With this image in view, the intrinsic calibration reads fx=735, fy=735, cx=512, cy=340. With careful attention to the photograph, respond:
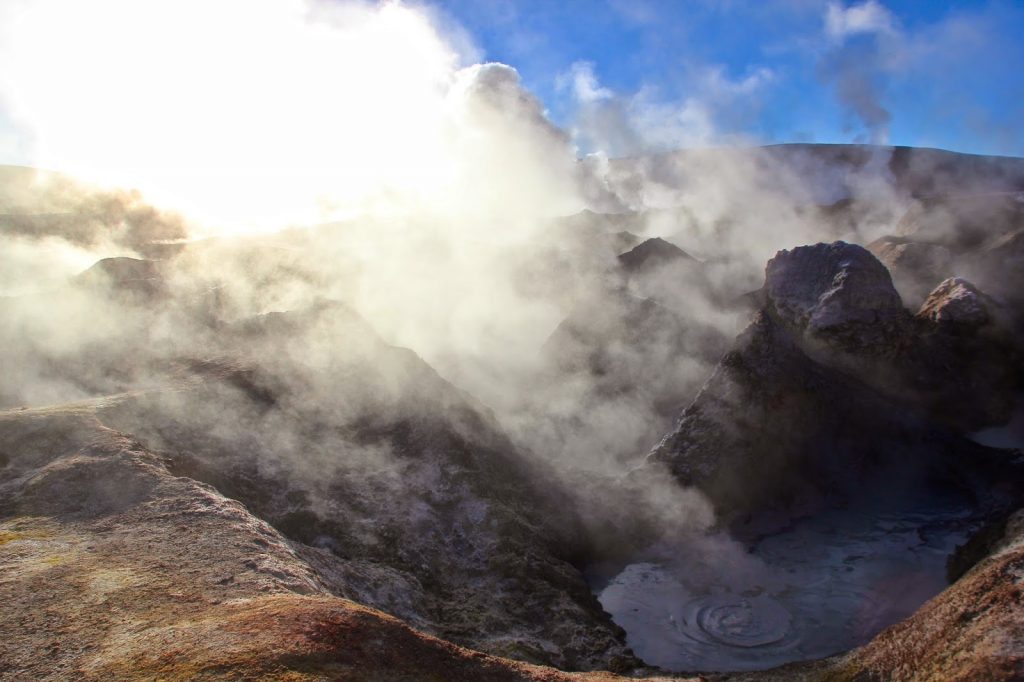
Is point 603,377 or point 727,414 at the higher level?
point 603,377

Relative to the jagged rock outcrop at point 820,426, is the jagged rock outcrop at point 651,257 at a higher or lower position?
higher

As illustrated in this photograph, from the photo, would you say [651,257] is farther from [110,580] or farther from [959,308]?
[110,580]

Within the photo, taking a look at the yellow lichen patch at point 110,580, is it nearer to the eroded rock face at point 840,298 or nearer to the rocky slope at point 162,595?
the rocky slope at point 162,595

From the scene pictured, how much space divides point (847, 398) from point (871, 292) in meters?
3.21

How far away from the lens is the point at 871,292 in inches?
A: 719

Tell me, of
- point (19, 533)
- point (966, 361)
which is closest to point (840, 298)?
point (966, 361)

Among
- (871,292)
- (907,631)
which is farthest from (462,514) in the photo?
(871,292)

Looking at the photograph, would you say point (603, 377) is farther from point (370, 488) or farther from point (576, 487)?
point (370, 488)

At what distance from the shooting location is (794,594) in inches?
492

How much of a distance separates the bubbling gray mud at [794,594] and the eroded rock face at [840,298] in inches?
194

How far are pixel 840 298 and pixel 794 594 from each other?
8.53 m

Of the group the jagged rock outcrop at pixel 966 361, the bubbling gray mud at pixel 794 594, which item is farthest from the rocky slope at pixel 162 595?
the jagged rock outcrop at pixel 966 361

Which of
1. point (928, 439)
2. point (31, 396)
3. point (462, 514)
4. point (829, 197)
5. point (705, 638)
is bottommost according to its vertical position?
point (705, 638)

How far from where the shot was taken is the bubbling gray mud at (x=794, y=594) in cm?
1116
